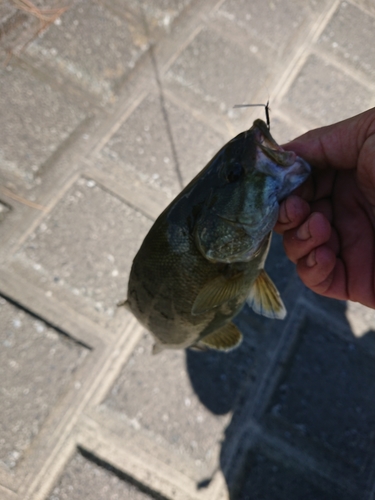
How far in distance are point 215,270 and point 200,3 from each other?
3233 millimetres

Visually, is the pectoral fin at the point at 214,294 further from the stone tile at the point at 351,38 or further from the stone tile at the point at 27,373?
the stone tile at the point at 351,38

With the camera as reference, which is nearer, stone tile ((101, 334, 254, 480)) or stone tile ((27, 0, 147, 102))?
stone tile ((101, 334, 254, 480))

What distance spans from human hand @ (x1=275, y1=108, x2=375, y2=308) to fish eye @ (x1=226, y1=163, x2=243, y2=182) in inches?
10.3

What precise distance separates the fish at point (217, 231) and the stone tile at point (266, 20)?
2605mm

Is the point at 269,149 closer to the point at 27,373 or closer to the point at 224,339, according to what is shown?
the point at 224,339

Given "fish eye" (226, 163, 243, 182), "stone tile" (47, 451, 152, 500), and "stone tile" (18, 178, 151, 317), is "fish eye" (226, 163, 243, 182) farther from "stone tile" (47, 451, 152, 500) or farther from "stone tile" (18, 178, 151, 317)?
"stone tile" (47, 451, 152, 500)

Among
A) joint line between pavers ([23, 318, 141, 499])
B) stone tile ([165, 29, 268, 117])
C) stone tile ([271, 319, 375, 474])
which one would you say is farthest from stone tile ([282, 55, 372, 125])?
joint line between pavers ([23, 318, 141, 499])

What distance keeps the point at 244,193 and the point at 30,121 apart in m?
2.09

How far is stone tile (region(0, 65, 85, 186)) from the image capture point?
292 centimetres

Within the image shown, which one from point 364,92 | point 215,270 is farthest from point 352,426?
point 364,92

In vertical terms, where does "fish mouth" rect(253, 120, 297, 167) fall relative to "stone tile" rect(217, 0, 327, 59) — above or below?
above

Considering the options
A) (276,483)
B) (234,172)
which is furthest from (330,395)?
(234,172)

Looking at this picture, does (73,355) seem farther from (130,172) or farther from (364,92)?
(364,92)

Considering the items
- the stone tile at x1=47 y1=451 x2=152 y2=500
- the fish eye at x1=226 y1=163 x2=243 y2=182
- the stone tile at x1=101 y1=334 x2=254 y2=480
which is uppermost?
the fish eye at x1=226 y1=163 x2=243 y2=182
